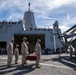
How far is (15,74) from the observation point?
9.99m

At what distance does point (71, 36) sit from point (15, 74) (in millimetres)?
21231

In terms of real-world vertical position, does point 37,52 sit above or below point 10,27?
below

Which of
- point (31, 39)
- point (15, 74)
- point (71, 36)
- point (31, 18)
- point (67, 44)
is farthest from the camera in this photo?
point (31, 18)

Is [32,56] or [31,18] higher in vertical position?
[31,18]

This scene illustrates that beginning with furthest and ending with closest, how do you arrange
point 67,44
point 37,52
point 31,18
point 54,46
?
point 31,18
point 54,46
point 67,44
point 37,52

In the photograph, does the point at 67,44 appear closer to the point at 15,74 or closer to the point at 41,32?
the point at 41,32

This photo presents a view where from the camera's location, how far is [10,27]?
165 ft

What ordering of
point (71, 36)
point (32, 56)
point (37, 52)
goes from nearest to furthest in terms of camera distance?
point (37, 52) < point (32, 56) < point (71, 36)

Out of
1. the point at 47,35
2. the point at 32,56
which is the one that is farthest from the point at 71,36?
the point at 47,35

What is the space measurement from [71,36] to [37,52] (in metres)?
18.4

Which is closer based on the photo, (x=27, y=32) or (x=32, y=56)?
(x=32, y=56)

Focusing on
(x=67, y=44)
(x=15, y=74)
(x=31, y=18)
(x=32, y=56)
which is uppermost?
(x=31, y=18)

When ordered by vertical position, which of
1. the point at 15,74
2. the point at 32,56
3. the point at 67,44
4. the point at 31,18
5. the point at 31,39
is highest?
the point at 31,18

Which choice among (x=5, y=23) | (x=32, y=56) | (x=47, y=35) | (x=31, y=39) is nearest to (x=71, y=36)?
(x=32, y=56)
